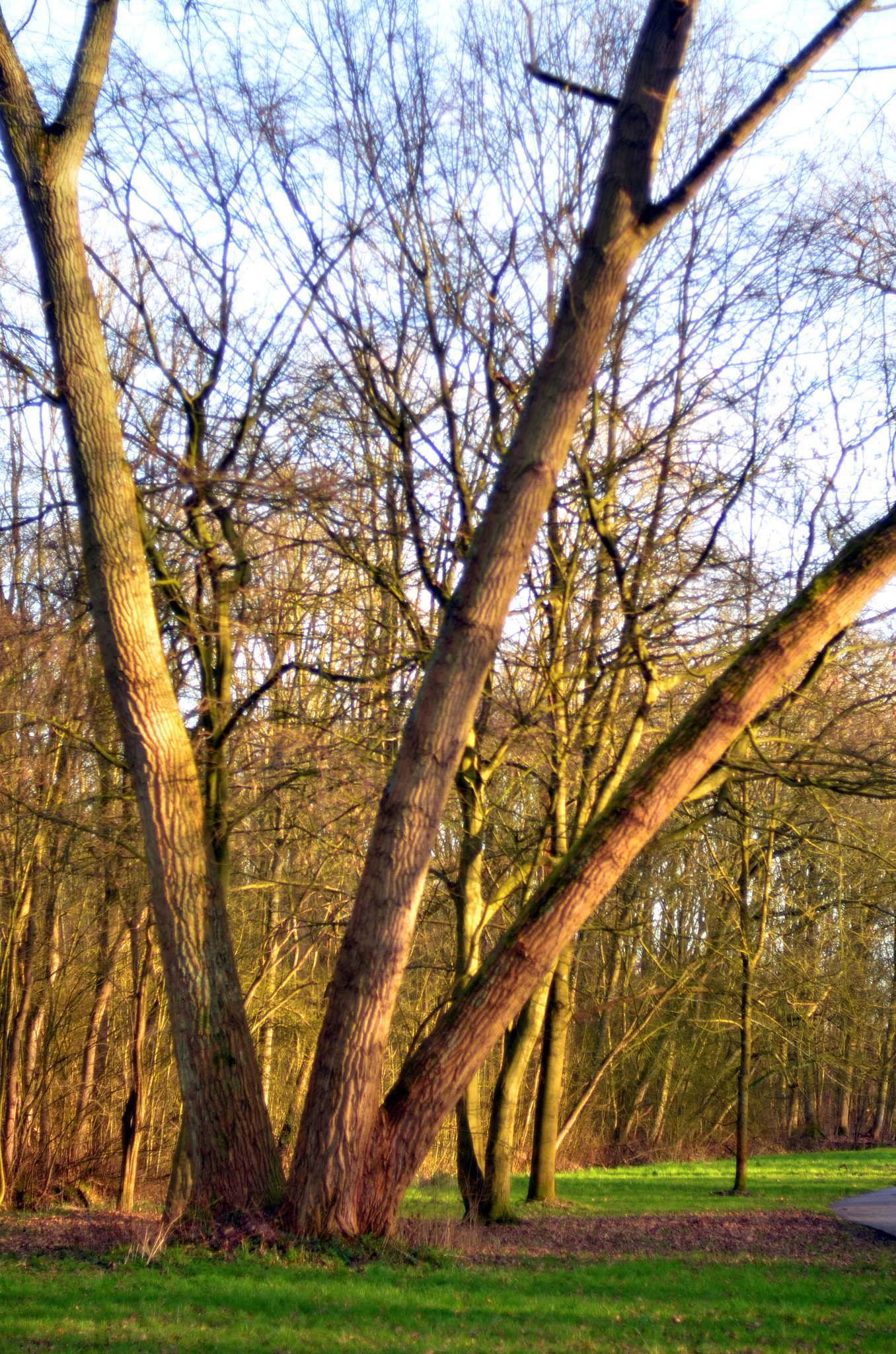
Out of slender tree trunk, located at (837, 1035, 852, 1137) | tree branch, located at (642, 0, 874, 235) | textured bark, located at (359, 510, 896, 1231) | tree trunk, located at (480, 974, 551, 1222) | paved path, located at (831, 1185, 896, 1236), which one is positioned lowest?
slender tree trunk, located at (837, 1035, 852, 1137)

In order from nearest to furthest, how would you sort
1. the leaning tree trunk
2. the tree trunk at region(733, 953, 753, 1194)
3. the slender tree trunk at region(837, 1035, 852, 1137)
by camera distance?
1. the leaning tree trunk
2. the tree trunk at region(733, 953, 753, 1194)
3. the slender tree trunk at region(837, 1035, 852, 1137)

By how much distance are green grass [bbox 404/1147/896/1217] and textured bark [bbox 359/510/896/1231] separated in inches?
135

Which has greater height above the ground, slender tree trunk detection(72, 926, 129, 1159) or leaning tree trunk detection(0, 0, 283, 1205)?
leaning tree trunk detection(0, 0, 283, 1205)

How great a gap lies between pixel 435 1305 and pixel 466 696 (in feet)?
11.3

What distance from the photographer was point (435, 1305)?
213 inches

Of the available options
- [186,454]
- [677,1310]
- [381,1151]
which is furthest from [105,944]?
[677,1310]

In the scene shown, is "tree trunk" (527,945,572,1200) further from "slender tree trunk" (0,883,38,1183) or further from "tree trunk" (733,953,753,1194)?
"slender tree trunk" (0,883,38,1183)

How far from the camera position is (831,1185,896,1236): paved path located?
11.0 meters

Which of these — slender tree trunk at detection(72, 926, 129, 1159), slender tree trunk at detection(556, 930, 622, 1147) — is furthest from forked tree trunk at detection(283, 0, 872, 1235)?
slender tree trunk at detection(556, 930, 622, 1147)

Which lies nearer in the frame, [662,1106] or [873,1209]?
[873,1209]

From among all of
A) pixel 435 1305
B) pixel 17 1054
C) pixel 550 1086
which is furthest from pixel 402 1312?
pixel 17 1054

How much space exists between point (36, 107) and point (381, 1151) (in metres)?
7.56

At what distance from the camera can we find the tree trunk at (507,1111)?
10.4 metres

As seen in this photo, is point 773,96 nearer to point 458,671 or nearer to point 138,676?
point 458,671
